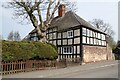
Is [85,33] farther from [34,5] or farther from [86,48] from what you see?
[34,5]

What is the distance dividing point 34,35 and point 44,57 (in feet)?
71.6

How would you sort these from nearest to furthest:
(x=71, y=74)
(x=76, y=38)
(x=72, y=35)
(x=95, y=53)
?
(x=71, y=74)
(x=76, y=38)
(x=72, y=35)
(x=95, y=53)

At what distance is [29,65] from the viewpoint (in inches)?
798

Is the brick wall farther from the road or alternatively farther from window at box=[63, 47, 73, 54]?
the road

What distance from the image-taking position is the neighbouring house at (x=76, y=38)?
3192 centimetres

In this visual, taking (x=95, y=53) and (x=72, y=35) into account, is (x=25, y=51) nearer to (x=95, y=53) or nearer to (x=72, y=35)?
(x=72, y=35)

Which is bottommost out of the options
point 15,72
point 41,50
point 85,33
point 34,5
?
point 15,72

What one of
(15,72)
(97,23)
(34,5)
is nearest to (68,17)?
(34,5)

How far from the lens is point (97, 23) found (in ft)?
245

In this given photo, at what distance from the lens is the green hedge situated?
1859 centimetres

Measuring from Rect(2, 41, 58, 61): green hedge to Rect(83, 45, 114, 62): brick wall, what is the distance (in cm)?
868

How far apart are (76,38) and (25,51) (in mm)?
13305

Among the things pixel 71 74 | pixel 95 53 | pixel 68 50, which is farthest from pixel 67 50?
pixel 71 74

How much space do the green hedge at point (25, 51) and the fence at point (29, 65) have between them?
0.47m
